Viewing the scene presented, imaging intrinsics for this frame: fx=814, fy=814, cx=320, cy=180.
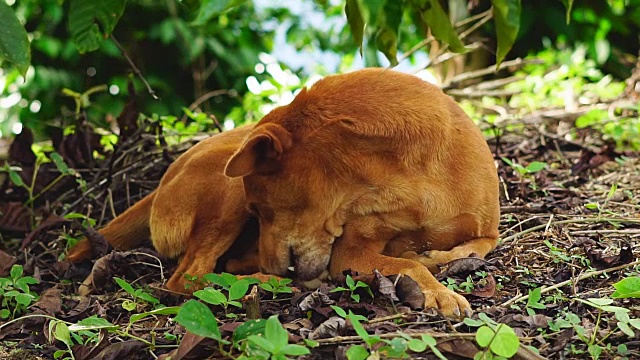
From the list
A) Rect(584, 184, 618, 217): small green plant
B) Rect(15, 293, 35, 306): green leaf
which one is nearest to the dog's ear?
Rect(15, 293, 35, 306): green leaf

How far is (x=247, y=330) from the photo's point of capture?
228 cm

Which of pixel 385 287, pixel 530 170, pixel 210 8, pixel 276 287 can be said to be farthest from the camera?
pixel 530 170

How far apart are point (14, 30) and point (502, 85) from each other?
5.65 m

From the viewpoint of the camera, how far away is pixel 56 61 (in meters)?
8.64

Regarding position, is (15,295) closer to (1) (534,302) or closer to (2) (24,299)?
(2) (24,299)

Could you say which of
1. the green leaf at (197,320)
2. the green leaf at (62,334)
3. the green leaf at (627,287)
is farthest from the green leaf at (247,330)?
the green leaf at (627,287)

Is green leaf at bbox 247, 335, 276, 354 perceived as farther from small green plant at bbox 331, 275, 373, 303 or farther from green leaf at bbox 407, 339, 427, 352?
small green plant at bbox 331, 275, 373, 303

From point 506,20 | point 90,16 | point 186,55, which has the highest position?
point 90,16

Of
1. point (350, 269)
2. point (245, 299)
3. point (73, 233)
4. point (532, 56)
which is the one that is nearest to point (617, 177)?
point (350, 269)

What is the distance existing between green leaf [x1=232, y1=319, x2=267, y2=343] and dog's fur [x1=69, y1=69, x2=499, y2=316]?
0.84 m

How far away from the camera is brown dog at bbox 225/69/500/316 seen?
10.3ft

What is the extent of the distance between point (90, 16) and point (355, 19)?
0.87 metres

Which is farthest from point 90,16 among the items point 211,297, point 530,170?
point 530,170

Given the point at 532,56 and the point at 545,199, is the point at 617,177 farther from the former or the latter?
the point at 532,56
